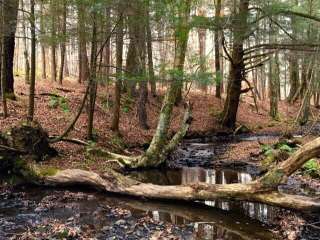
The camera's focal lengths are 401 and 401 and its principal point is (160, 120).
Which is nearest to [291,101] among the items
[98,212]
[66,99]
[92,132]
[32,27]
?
[66,99]

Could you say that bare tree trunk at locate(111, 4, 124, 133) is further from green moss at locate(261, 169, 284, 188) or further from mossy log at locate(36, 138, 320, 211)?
green moss at locate(261, 169, 284, 188)

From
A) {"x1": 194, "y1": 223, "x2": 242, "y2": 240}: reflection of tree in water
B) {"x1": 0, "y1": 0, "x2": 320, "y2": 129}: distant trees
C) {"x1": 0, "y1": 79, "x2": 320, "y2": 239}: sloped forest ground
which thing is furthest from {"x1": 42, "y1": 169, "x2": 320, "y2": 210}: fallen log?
{"x1": 0, "y1": 0, "x2": 320, "y2": 129}: distant trees

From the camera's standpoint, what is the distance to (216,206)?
8820mm

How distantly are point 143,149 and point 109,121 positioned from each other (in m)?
2.71

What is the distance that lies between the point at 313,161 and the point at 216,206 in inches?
186

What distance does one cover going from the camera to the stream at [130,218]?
704cm

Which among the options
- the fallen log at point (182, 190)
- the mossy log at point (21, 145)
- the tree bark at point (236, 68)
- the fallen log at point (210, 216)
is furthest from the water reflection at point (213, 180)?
the tree bark at point (236, 68)

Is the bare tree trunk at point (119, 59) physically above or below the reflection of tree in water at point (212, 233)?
above

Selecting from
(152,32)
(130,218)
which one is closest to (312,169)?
(130,218)

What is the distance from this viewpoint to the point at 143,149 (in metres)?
15.2

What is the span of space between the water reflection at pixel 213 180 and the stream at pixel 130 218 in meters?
0.02

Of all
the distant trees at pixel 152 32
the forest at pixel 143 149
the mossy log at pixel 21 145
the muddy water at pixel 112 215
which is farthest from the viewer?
the distant trees at pixel 152 32

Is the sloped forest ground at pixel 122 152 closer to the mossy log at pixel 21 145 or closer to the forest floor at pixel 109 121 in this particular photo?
the forest floor at pixel 109 121

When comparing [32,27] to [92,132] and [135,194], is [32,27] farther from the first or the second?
[135,194]
